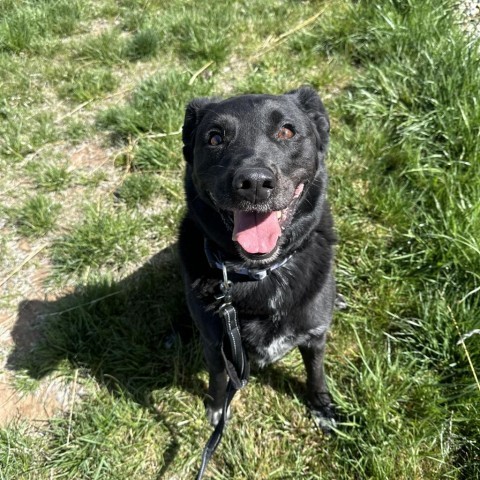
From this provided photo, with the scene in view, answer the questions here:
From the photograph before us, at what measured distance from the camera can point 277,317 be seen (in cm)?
186

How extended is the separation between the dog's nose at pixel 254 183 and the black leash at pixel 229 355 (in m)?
0.37

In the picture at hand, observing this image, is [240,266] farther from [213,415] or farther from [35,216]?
[35,216]

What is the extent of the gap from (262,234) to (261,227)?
0.03 metres

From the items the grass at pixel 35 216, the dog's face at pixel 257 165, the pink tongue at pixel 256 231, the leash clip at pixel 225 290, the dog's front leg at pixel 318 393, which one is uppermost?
the dog's face at pixel 257 165

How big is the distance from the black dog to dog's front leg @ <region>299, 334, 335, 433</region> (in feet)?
0.04

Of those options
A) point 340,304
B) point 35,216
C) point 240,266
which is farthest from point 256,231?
point 35,216

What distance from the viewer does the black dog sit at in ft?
5.65

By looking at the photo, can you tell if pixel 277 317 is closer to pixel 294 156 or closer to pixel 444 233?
pixel 294 156

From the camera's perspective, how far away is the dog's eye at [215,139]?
1888mm

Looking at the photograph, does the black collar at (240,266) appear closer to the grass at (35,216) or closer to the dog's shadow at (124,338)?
the dog's shadow at (124,338)

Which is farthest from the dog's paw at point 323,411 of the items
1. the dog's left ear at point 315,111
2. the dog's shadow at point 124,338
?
the dog's left ear at point 315,111

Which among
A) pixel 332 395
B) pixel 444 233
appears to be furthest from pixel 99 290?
pixel 444 233

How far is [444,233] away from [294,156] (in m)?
1.21

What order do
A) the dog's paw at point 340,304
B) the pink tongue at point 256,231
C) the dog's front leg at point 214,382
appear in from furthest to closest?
the dog's paw at point 340,304
the dog's front leg at point 214,382
the pink tongue at point 256,231
